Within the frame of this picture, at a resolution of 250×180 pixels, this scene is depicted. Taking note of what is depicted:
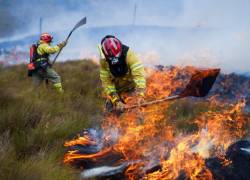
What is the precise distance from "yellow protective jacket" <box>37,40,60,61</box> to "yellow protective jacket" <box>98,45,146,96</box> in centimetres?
359

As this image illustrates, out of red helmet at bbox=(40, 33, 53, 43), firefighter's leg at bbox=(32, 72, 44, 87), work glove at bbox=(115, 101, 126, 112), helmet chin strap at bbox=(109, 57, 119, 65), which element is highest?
helmet chin strap at bbox=(109, 57, 119, 65)

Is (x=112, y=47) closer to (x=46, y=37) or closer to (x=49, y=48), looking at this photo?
(x=49, y=48)

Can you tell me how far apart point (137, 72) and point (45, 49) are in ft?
14.3

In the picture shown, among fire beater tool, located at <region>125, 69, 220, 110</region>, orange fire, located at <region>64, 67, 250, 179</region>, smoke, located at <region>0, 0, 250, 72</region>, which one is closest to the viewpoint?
orange fire, located at <region>64, 67, 250, 179</region>

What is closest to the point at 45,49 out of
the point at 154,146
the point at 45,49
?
the point at 45,49

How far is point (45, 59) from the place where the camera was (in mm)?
10391

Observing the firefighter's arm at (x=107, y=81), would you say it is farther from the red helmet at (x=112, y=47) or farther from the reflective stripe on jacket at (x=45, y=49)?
the reflective stripe on jacket at (x=45, y=49)

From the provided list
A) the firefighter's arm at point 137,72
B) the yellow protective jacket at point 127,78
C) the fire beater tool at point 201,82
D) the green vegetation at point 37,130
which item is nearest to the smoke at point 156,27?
the green vegetation at point 37,130

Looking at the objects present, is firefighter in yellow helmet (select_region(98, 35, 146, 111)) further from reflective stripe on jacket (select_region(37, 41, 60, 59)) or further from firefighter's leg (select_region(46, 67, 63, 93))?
firefighter's leg (select_region(46, 67, 63, 93))

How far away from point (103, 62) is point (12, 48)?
1269cm

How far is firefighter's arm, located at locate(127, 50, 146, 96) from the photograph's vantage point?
20.3 feet

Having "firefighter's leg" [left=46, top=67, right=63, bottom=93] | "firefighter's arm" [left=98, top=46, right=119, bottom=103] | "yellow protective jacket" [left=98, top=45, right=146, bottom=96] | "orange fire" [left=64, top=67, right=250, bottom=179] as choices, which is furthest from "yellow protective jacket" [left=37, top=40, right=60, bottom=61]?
"orange fire" [left=64, top=67, right=250, bottom=179]

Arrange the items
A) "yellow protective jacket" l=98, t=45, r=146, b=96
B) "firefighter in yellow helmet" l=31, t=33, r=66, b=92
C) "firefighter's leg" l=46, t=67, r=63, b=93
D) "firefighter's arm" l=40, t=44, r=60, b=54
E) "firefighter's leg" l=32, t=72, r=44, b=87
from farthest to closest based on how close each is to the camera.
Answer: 1. "firefighter's leg" l=32, t=72, r=44, b=87
2. "firefighter's leg" l=46, t=67, r=63, b=93
3. "firefighter in yellow helmet" l=31, t=33, r=66, b=92
4. "firefighter's arm" l=40, t=44, r=60, b=54
5. "yellow protective jacket" l=98, t=45, r=146, b=96

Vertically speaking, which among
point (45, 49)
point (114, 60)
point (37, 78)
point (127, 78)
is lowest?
point (37, 78)
